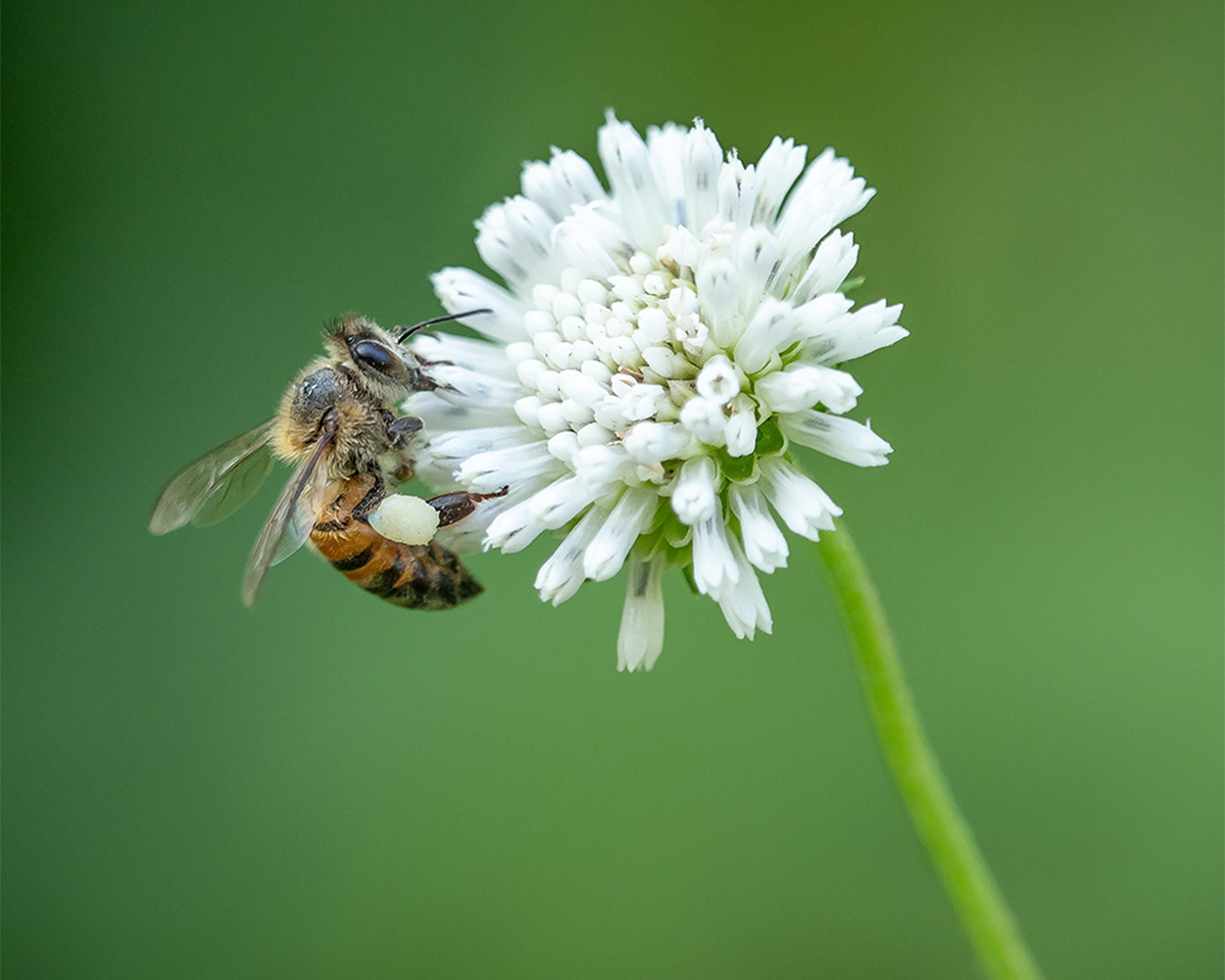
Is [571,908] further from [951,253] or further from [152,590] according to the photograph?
[951,253]

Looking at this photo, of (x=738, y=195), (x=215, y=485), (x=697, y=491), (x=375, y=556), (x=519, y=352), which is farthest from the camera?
(x=215, y=485)

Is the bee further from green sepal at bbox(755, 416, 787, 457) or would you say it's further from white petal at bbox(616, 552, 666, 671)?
green sepal at bbox(755, 416, 787, 457)

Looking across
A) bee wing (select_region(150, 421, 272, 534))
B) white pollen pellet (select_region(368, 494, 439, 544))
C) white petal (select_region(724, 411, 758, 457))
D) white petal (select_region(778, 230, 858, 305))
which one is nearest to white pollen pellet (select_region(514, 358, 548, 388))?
white pollen pellet (select_region(368, 494, 439, 544))

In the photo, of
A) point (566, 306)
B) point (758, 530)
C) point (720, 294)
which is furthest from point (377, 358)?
point (758, 530)

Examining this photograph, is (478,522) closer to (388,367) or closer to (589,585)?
(388,367)

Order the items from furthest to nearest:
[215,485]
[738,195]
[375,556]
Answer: [215,485], [375,556], [738,195]
